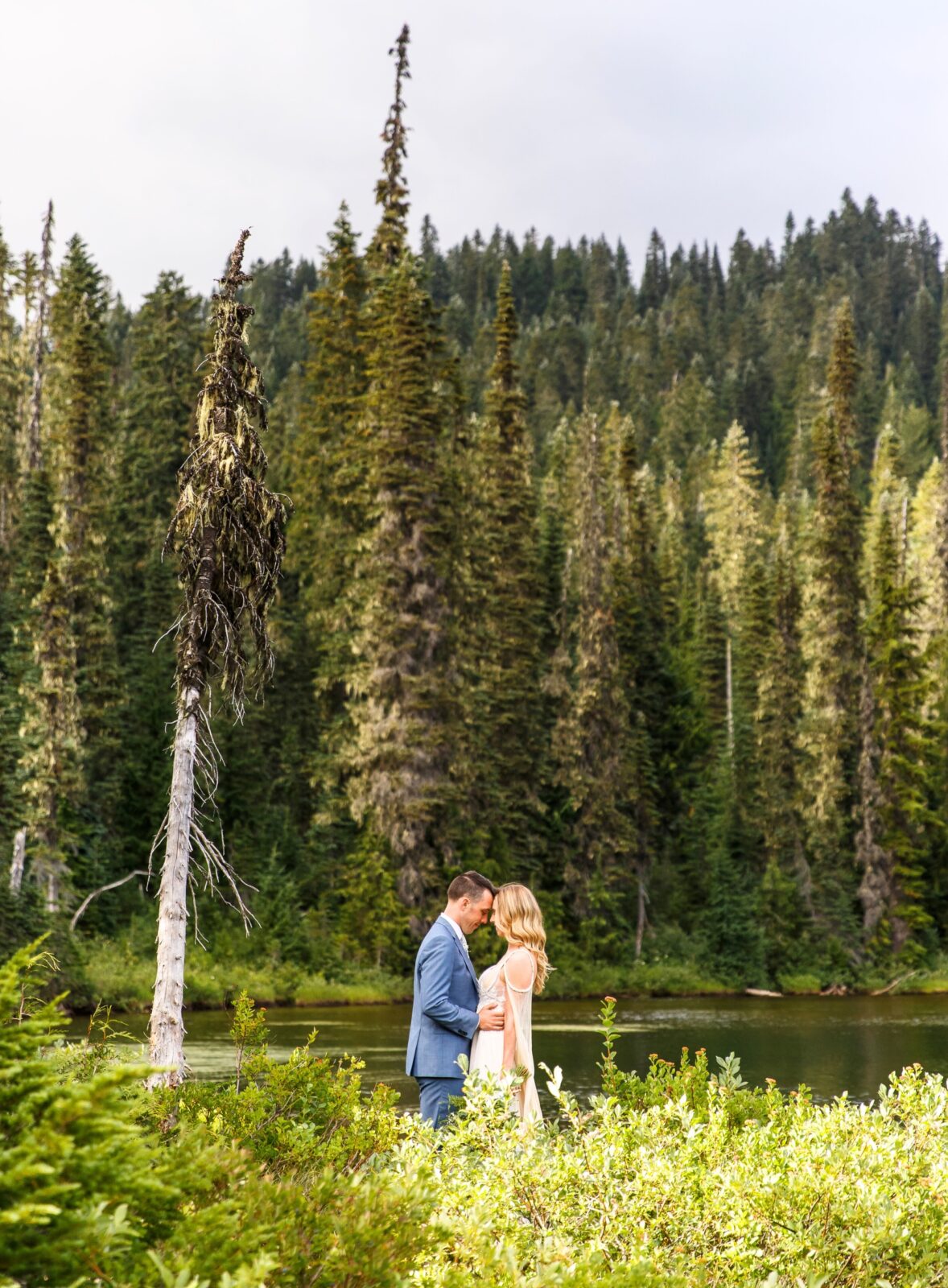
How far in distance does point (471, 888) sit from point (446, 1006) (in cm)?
65

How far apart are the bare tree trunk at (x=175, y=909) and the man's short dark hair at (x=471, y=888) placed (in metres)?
4.23

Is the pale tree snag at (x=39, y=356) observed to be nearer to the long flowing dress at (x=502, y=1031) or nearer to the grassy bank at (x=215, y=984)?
the grassy bank at (x=215, y=984)

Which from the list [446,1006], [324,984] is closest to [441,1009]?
[446,1006]

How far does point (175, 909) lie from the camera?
1218cm

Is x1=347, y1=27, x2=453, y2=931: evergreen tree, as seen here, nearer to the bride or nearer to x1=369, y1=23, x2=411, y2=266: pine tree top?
x1=369, y1=23, x2=411, y2=266: pine tree top

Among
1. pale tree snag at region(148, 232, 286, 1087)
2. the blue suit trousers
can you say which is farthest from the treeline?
the blue suit trousers

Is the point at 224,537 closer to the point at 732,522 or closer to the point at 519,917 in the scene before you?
the point at 519,917

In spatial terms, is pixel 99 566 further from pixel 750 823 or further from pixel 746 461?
pixel 746 461

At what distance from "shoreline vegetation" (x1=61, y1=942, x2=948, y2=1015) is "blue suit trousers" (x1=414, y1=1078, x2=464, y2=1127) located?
18.8m

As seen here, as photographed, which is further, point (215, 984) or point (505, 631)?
point (505, 631)

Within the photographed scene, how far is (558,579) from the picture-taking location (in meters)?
52.1

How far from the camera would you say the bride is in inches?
315

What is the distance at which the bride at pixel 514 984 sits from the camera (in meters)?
8.00

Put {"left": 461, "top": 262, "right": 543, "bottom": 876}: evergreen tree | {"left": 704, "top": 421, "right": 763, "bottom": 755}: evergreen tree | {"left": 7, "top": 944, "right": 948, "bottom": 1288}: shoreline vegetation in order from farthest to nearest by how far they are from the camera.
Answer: {"left": 704, "top": 421, "right": 763, "bottom": 755}: evergreen tree → {"left": 461, "top": 262, "right": 543, "bottom": 876}: evergreen tree → {"left": 7, "top": 944, "right": 948, "bottom": 1288}: shoreline vegetation
